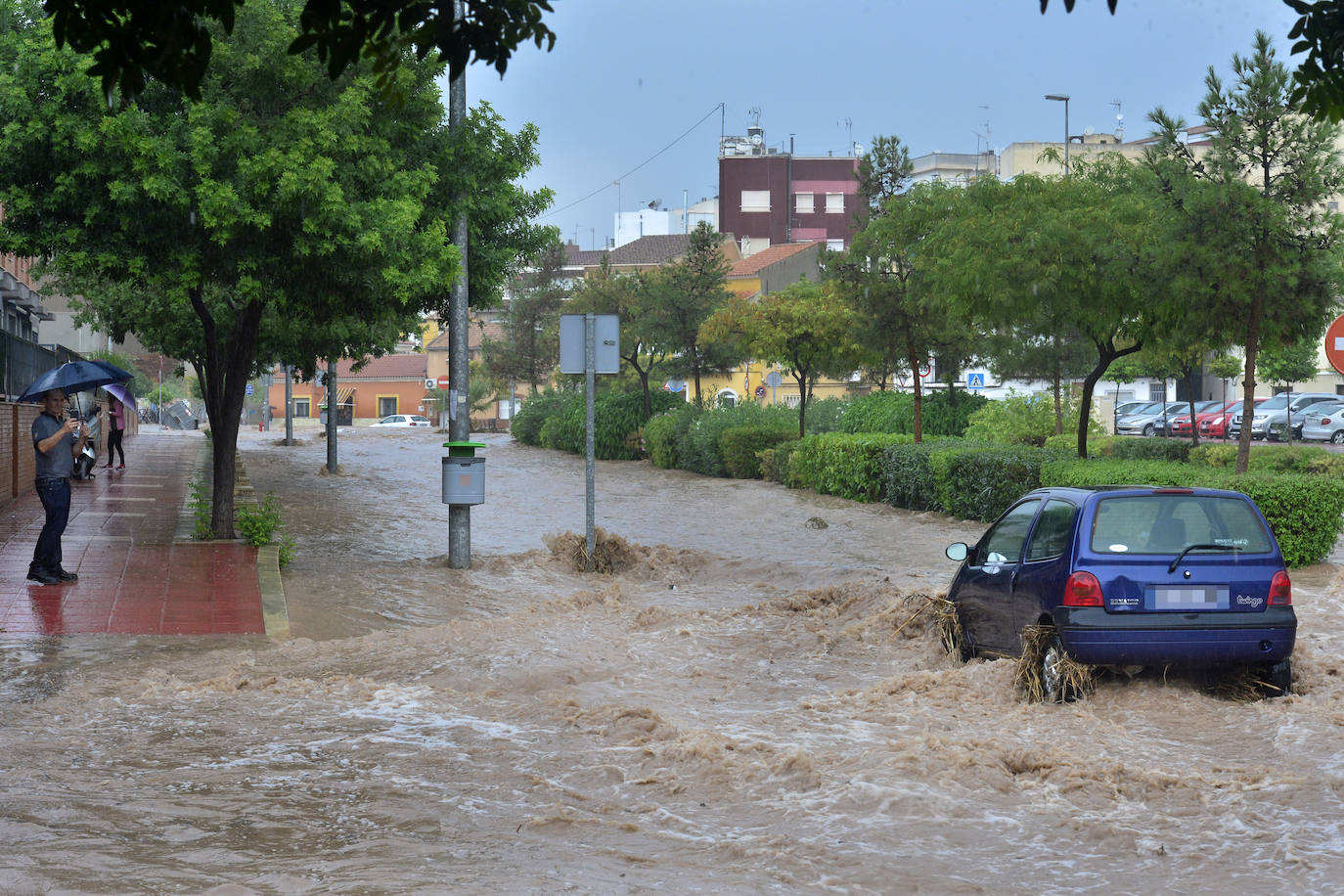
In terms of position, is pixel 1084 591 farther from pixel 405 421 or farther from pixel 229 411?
pixel 405 421

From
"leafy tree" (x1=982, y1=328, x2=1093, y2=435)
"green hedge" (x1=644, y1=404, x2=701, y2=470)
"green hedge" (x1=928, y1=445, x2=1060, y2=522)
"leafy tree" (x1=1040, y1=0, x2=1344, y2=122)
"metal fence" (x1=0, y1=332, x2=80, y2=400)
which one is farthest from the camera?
"green hedge" (x1=644, y1=404, x2=701, y2=470)

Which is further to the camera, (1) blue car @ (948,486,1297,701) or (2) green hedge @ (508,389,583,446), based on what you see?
(2) green hedge @ (508,389,583,446)

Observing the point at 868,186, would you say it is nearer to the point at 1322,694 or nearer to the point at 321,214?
the point at 321,214

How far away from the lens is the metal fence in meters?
22.0

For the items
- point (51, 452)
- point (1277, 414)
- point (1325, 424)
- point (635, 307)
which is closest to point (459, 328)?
point (51, 452)

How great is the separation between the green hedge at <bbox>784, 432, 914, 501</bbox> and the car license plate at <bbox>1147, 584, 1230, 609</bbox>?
671 inches

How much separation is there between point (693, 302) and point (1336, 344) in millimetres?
27450

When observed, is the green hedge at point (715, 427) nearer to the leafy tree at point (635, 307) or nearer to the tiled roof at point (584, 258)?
the leafy tree at point (635, 307)

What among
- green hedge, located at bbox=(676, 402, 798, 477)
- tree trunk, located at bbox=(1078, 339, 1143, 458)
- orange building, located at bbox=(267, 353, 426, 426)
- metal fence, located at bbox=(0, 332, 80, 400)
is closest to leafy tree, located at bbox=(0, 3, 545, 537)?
metal fence, located at bbox=(0, 332, 80, 400)

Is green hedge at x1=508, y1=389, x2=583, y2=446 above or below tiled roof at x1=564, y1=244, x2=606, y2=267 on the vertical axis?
below

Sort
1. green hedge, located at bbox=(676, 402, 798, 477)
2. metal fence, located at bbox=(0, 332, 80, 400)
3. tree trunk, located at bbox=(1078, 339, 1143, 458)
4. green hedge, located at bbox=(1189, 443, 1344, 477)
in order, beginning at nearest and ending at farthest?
1. tree trunk, located at bbox=(1078, 339, 1143, 458)
2. metal fence, located at bbox=(0, 332, 80, 400)
3. green hedge, located at bbox=(1189, 443, 1344, 477)
4. green hedge, located at bbox=(676, 402, 798, 477)

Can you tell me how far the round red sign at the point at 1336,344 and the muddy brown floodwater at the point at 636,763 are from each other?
213 centimetres

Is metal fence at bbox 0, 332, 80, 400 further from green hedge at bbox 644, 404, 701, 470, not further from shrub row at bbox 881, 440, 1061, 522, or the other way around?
green hedge at bbox 644, 404, 701, 470

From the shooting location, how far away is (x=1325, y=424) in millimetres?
42125
